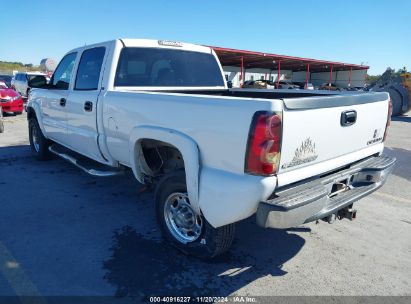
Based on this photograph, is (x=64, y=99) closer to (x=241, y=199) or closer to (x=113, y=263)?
(x=113, y=263)

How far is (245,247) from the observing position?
3.56m

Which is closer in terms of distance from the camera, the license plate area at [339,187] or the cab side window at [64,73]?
the license plate area at [339,187]

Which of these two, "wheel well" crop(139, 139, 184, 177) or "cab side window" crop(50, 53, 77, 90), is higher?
"cab side window" crop(50, 53, 77, 90)

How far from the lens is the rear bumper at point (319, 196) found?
8.02 ft

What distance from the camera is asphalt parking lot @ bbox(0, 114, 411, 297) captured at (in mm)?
2893

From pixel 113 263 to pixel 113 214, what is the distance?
3.87 ft

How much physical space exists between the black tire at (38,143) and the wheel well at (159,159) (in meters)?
3.69

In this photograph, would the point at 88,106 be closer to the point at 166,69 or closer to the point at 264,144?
the point at 166,69

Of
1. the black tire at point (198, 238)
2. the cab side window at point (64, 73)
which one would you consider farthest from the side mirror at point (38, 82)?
the black tire at point (198, 238)

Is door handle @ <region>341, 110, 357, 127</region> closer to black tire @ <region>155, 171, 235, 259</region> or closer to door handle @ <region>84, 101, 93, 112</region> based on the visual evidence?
black tire @ <region>155, 171, 235, 259</region>

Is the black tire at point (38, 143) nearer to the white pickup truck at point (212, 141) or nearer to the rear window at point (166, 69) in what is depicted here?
the white pickup truck at point (212, 141)

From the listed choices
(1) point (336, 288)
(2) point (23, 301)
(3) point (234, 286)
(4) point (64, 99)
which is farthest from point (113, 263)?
(4) point (64, 99)

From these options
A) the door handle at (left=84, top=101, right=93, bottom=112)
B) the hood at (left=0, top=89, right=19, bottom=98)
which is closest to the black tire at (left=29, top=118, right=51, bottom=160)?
the door handle at (left=84, top=101, right=93, bottom=112)

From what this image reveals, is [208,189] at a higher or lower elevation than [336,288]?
higher
